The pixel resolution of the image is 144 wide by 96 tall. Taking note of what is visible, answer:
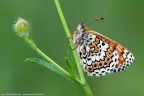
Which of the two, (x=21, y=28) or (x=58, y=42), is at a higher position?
(x=58, y=42)

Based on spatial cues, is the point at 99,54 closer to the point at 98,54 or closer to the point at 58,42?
the point at 98,54

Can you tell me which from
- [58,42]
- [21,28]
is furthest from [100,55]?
[58,42]

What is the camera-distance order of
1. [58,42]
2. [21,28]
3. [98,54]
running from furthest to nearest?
[58,42]
[98,54]
[21,28]

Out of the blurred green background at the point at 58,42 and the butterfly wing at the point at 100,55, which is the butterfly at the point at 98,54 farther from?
the blurred green background at the point at 58,42

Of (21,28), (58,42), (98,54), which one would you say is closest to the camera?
(21,28)

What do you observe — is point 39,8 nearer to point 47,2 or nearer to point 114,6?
point 47,2

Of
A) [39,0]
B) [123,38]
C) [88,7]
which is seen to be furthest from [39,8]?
[123,38]

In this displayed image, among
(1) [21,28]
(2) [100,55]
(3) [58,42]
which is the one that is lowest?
(2) [100,55]
